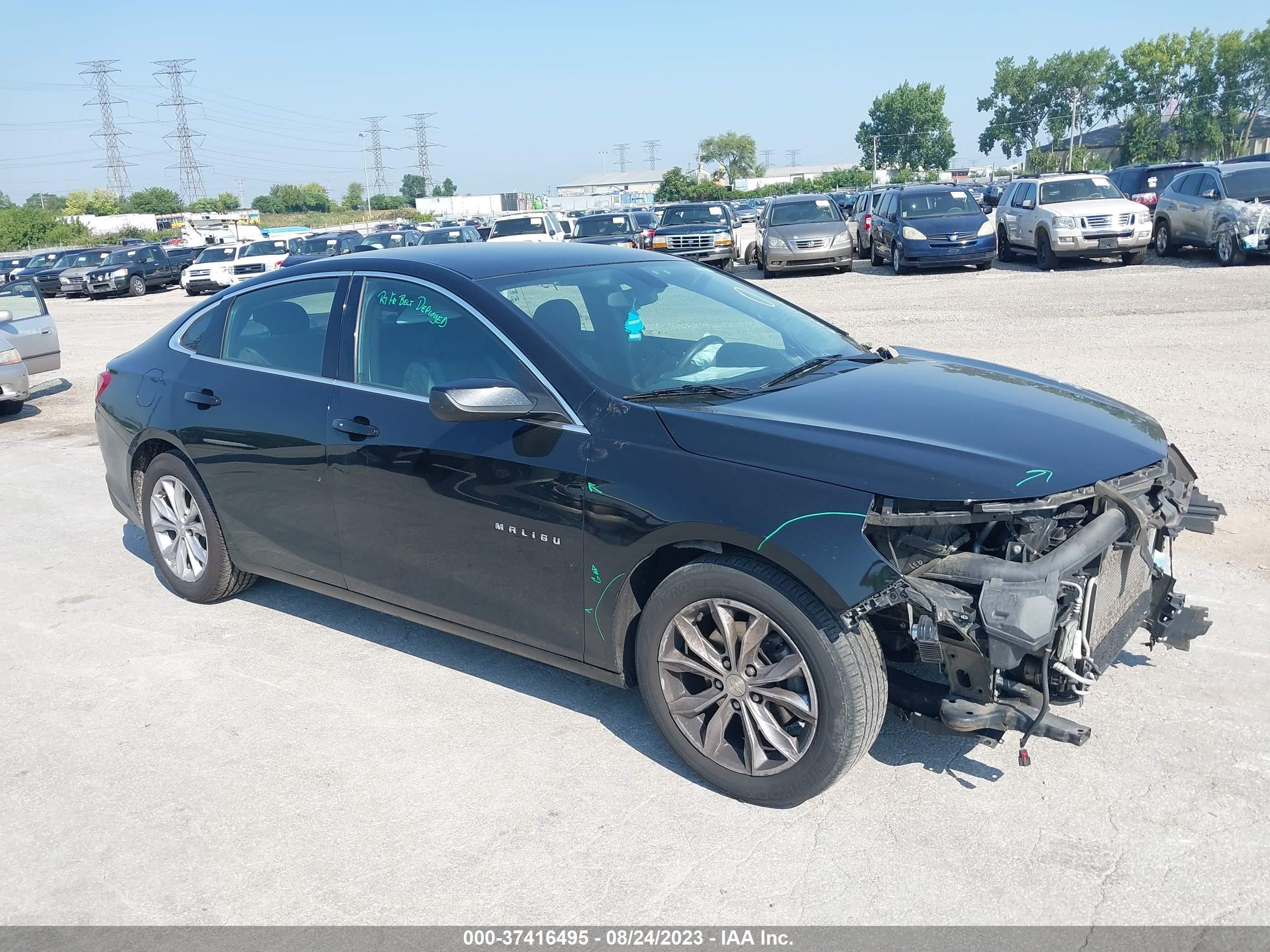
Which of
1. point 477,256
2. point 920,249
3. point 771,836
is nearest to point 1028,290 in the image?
point 920,249

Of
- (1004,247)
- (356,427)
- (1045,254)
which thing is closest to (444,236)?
(1004,247)

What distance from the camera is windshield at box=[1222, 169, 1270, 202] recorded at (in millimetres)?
19266

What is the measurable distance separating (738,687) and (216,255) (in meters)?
35.0

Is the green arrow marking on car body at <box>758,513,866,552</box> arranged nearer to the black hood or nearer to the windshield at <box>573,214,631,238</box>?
the black hood

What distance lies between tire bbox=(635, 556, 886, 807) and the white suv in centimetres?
1945

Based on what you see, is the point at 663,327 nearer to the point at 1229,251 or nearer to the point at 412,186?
the point at 1229,251

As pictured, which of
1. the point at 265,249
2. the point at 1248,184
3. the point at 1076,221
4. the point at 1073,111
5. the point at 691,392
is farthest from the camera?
the point at 1073,111

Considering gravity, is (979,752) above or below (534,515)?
below

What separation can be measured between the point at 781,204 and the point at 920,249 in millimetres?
3639

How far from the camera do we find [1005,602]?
3.14 meters

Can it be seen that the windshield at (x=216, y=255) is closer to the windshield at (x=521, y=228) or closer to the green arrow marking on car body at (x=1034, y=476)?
the windshield at (x=521, y=228)

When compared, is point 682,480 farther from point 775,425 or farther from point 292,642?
point 292,642

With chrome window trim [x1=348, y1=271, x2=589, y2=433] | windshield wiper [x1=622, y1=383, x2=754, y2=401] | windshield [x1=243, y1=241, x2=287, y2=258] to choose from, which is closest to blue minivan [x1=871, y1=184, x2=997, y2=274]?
chrome window trim [x1=348, y1=271, x2=589, y2=433]

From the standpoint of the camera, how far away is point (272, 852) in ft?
11.4
